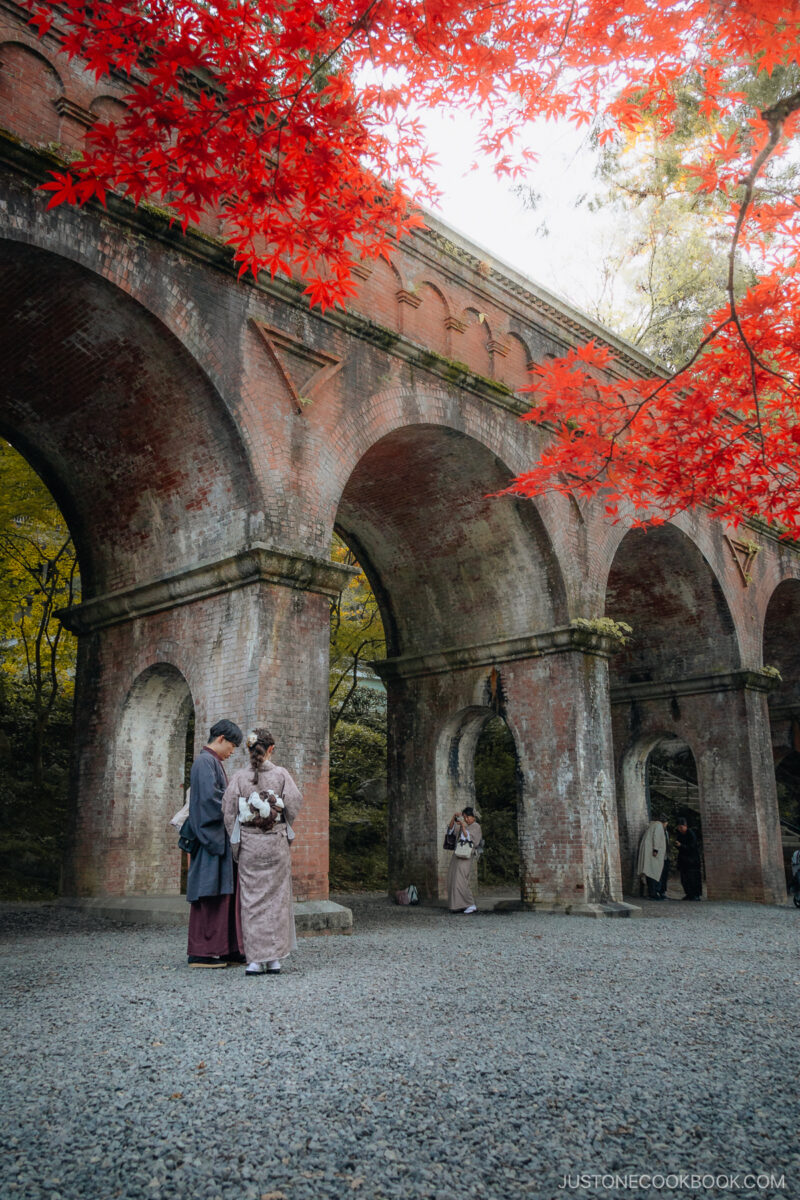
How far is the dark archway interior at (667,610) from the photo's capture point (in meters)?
16.2

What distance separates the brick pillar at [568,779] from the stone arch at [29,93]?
8653 mm

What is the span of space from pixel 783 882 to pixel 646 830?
2.48m

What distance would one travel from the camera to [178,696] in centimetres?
1072

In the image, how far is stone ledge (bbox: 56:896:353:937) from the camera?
842 centimetres

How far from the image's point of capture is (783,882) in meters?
15.8

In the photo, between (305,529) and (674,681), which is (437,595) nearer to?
(305,529)

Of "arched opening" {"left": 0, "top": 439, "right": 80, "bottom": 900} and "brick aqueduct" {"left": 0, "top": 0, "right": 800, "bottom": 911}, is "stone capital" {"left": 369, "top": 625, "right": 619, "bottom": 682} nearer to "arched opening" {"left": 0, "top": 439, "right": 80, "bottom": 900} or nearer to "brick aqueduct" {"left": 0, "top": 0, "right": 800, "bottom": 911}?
"brick aqueduct" {"left": 0, "top": 0, "right": 800, "bottom": 911}

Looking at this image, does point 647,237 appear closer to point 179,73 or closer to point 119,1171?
point 179,73

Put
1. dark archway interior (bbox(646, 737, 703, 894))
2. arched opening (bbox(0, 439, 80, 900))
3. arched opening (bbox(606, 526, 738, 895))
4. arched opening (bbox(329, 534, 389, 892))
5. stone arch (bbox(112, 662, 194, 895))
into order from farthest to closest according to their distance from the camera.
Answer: dark archway interior (bbox(646, 737, 703, 894)) < arched opening (bbox(329, 534, 389, 892)) < arched opening (bbox(606, 526, 738, 895)) < arched opening (bbox(0, 439, 80, 900)) < stone arch (bbox(112, 662, 194, 895))

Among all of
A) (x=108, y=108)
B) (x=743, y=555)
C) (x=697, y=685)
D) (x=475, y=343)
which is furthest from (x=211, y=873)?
(x=743, y=555)

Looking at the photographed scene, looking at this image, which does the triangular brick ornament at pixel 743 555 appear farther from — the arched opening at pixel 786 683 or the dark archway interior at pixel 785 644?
the dark archway interior at pixel 785 644

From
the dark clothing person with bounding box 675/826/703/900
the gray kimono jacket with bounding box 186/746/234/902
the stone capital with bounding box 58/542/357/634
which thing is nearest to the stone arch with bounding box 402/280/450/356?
the stone capital with bounding box 58/542/357/634

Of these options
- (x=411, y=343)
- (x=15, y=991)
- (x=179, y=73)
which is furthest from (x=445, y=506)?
(x=15, y=991)

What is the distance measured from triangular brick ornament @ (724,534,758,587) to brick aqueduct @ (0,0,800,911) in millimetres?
1007
